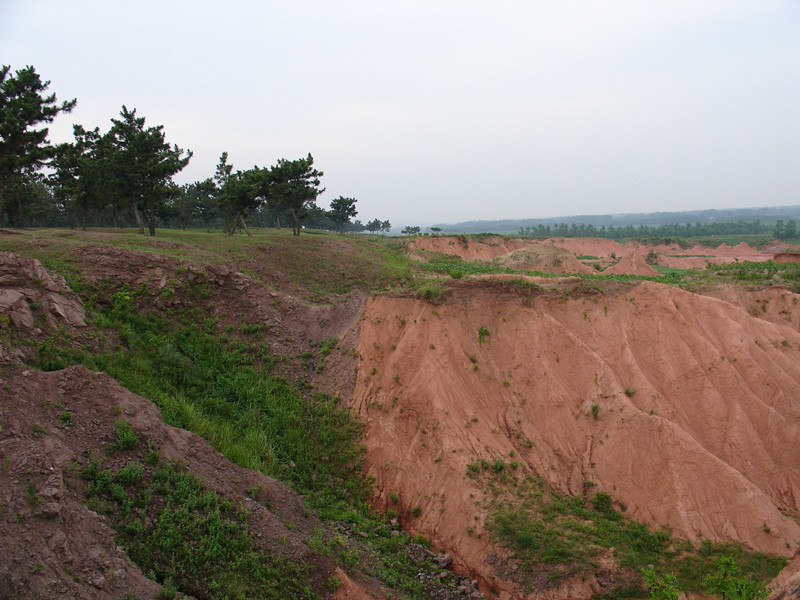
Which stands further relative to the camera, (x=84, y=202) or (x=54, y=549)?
(x=84, y=202)

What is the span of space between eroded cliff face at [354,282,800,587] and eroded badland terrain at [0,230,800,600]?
0.25ft

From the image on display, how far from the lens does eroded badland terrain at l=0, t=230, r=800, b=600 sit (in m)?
8.73

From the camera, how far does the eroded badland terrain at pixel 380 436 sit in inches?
344

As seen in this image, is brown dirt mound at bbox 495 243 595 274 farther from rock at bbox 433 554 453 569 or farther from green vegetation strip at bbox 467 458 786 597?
rock at bbox 433 554 453 569

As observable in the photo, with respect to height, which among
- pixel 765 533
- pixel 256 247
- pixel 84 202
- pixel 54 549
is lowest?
pixel 765 533

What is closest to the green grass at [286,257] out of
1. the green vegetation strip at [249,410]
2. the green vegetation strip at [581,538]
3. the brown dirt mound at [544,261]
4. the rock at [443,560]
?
the green vegetation strip at [249,410]

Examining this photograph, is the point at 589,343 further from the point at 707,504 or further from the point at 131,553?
the point at 131,553

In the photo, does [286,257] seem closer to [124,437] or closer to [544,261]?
[544,261]

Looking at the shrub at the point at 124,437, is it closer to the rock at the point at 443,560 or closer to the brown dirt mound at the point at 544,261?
the rock at the point at 443,560

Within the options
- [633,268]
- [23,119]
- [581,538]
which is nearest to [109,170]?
[23,119]

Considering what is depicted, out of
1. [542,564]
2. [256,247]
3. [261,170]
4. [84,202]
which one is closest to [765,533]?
[542,564]

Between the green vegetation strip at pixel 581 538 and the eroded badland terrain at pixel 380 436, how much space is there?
6 cm

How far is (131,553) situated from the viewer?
26.4 ft

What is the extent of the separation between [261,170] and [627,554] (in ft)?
127
